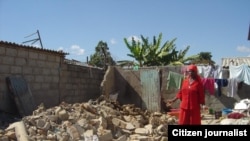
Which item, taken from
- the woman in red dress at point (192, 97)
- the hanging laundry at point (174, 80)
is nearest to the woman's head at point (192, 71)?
the woman in red dress at point (192, 97)

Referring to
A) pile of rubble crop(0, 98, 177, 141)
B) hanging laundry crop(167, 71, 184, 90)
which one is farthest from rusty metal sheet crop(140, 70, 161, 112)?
pile of rubble crop(0, 98, 177, 141)

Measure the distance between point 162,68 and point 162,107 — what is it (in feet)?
5.01

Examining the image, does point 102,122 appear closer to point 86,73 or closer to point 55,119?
point 55,119

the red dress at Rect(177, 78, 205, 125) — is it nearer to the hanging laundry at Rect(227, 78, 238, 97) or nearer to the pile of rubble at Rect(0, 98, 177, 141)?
the pile of rubble at Rect(0, 98, 177, 141)

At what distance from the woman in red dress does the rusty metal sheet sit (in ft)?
24.1

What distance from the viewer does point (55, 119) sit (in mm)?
8320

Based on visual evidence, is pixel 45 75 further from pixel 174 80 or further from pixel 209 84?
pixel 209 84

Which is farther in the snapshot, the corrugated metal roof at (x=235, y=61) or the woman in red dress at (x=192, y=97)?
the corrugated metal roof at (x=235, y=61)

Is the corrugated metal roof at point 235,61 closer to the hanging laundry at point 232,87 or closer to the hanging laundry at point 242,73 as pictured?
the hanging laundry at point 242,73

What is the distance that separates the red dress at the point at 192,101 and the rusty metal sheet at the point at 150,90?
24.0ft

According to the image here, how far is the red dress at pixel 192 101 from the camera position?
21.0 ft

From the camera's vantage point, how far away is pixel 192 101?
21.1ft

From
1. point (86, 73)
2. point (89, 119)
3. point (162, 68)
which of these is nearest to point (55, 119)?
point (89, 119)

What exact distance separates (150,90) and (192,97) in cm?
775
